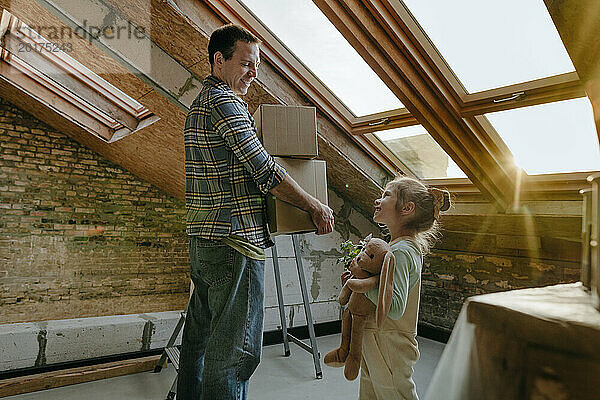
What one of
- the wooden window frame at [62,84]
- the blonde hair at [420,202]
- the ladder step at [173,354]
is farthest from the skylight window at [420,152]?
the ladder step at [173,354]

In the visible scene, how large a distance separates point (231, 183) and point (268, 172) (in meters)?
0.15

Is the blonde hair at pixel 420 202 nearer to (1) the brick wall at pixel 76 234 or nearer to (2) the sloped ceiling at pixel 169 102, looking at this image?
(2) the sloped ceiling at pixel 169 102

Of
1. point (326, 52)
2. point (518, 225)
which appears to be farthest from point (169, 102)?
point (518, 225)

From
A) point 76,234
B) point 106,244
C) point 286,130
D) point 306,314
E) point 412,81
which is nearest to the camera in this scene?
point 286,130

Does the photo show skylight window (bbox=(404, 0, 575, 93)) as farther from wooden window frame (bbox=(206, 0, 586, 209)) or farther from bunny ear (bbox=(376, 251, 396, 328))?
bunny ear (bbox=(376, 251, 396, 328))

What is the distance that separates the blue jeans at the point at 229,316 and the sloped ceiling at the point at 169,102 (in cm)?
123

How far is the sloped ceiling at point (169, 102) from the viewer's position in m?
2.20

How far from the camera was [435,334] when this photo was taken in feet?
11.8

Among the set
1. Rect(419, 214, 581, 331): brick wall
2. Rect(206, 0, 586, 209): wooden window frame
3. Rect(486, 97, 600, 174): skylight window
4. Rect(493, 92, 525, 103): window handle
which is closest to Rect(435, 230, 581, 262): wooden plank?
Rect(419, 214, 581, 331): brick wall

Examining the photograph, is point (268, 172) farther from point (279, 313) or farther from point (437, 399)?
point (279, 313)

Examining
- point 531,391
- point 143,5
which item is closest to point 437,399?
point 531,391

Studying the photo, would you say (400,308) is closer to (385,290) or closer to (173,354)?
(385,290)

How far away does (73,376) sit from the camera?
8.73 ft

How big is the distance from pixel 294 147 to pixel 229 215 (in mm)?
445
